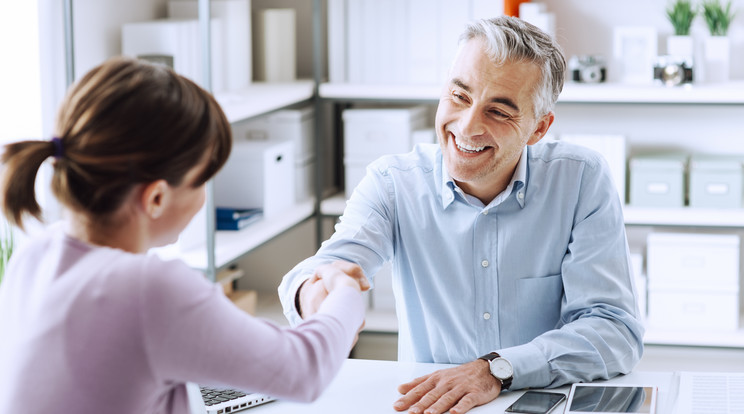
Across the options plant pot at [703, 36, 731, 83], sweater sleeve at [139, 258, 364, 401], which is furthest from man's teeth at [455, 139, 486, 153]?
plant pot at [703, 36, 731, 83]

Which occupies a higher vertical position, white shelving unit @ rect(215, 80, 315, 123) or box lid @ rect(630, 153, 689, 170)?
white shelving unit @ rect(215, 80, 315, 123)

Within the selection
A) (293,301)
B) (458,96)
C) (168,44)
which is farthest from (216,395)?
(168,44)

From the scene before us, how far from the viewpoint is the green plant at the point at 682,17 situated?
3.17 metres

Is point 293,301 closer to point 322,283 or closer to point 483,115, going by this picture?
point 322,283

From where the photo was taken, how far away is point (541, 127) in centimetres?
185

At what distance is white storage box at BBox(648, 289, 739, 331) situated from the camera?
3.12 metres

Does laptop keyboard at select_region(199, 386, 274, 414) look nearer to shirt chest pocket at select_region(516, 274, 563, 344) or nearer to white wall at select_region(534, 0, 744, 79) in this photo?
shirt chest pocket at select_region(516, 274, 563, 344)

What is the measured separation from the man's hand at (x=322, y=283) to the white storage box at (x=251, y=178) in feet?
5.03

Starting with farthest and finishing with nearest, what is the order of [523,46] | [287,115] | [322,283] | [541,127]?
[287,115] → [541,127] → [523,46] → [322,283]

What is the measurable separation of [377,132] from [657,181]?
970 mm

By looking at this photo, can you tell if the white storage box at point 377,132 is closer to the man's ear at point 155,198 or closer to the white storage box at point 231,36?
the white storage box at point 231,36

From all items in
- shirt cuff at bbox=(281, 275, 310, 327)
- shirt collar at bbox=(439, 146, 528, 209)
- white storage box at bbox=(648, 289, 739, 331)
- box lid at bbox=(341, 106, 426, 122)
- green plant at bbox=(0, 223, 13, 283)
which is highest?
box lid at bbox=(341, 106, 426, 122)

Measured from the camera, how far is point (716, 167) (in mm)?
3102

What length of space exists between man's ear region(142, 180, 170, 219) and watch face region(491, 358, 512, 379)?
0.68 metres
